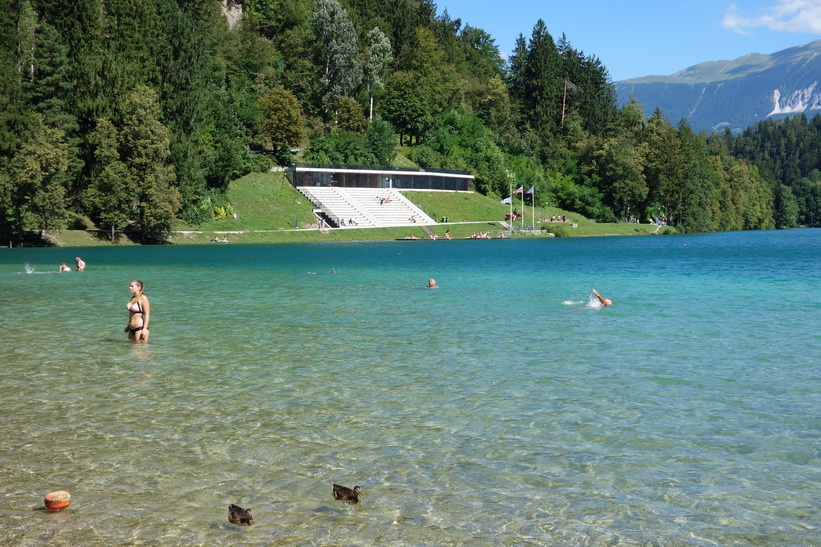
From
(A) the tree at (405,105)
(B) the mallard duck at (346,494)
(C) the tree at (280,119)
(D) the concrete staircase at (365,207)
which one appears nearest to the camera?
(B) the mallard duck at (346,494)

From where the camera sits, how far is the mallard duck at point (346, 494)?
980 centimetres

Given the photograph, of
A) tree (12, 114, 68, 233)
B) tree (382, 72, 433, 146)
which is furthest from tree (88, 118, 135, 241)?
tree (382, 72, 433, 146)

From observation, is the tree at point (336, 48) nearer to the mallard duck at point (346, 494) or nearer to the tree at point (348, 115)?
the tree at point (348, 115)

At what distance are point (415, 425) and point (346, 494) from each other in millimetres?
3898

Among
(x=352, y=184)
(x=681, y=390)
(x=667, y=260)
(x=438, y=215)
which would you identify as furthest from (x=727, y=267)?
(x=352, y=184)

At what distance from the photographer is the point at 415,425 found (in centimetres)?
1357

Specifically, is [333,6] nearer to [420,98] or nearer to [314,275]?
[420,98]

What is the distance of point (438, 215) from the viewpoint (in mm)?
120812

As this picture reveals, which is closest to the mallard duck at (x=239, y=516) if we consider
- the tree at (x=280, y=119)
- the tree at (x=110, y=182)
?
the tree at (x=110, y=182)

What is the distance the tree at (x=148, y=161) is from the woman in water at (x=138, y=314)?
6268cm

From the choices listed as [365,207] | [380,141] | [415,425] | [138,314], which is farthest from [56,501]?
[380,141]

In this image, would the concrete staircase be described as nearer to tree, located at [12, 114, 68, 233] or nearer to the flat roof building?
the flat roof building

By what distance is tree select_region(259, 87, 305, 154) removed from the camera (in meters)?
116

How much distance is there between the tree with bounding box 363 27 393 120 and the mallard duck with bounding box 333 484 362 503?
129470 mm
